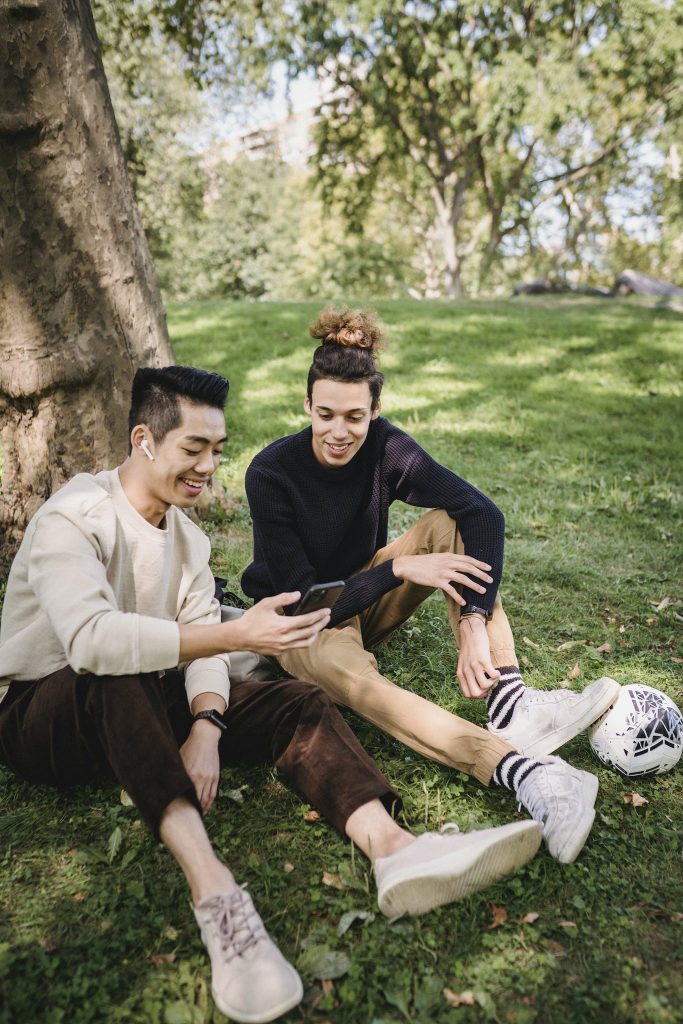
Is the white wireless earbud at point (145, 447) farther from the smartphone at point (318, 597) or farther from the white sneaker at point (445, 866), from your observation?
the white sneaker at point (445, 866)

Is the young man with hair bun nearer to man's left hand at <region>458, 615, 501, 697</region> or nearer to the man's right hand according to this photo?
Result: man's left hand at <region>458, 615, 501, 697</region>

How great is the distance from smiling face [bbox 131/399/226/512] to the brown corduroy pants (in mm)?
705

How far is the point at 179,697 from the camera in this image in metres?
3.02

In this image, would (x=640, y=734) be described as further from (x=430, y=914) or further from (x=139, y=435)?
(x=139, y=435)

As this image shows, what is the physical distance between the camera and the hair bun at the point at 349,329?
3416 millimetres

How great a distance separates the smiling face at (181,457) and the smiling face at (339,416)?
0.68 meters

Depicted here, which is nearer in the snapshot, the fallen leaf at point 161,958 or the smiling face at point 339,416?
the fallen leaf at point 161,958

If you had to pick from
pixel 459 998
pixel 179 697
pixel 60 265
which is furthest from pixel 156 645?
pixel 60 265

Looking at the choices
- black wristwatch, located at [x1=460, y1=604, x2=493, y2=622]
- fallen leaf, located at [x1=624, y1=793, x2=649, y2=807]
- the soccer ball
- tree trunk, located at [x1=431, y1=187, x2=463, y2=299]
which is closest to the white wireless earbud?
black wristwatch, located at [x1=460, y1=604, x2=493, y2=622]

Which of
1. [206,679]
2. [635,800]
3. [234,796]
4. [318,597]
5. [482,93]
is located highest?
[482,93]

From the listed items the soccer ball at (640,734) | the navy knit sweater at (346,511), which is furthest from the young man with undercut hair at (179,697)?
the soccer ball at (640,734)

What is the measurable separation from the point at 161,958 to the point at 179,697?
0.96 meters

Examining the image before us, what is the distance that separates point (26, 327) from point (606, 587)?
402 centimetres

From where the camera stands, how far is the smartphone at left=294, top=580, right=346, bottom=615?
265cm
